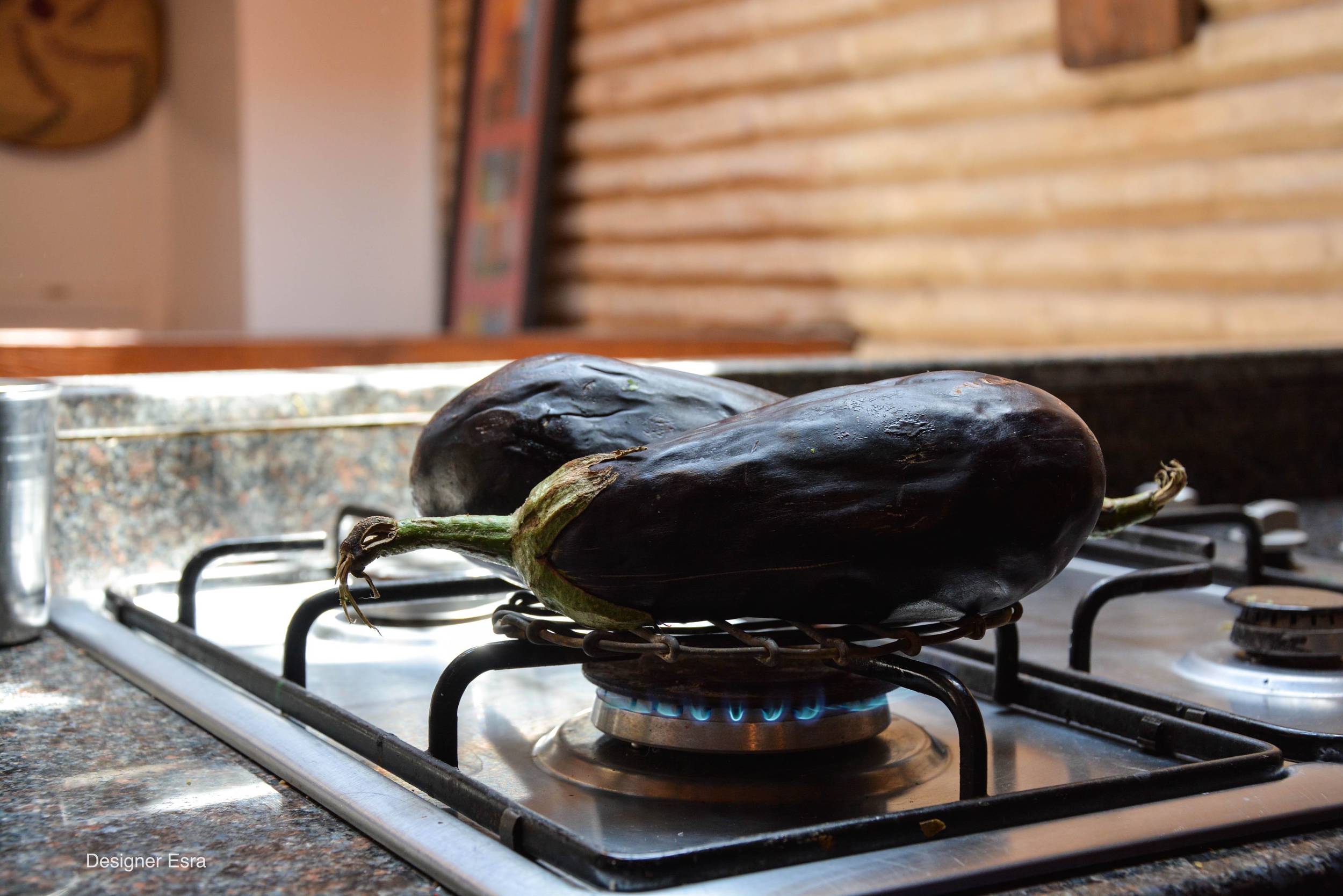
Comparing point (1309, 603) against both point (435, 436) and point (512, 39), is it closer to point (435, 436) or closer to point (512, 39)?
point (435, 436)

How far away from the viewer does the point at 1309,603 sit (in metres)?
0.89

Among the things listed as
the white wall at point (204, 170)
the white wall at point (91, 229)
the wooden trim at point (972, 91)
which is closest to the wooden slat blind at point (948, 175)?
the wooden trim at point (972, 91)

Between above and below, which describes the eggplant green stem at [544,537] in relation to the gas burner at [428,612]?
above

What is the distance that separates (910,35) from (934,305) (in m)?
0.76

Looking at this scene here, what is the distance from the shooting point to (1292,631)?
2.85ft

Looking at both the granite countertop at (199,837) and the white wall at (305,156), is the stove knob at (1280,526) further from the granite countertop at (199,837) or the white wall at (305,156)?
the white wall at (305,156)

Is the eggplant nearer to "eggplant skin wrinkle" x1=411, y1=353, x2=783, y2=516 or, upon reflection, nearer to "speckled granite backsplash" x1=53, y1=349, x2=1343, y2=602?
"eggplant skin wrinkle" x1=411, y1=353, x2=783, y2=516

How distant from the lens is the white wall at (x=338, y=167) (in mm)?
7059

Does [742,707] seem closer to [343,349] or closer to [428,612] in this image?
[428,612]

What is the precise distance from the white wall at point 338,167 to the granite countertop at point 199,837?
21.0 ft

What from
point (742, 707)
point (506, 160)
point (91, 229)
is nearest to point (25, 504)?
point (742, 707)

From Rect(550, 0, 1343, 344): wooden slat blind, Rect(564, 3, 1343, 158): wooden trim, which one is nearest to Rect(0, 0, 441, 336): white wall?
Rect(550, 0, 1343, 344): wooden slat blind

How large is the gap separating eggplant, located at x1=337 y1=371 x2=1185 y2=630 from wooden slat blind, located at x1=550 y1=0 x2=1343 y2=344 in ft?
7.99

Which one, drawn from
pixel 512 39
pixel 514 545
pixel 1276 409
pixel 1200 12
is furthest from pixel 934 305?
pixel 514 545
